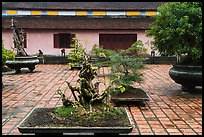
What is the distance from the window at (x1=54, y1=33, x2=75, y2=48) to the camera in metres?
23.3

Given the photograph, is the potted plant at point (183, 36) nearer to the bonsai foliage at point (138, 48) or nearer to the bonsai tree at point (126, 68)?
the bonsai foliage at point (138, 48)

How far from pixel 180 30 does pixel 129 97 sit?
7.61ft

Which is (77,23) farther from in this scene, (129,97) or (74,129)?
(74,129)

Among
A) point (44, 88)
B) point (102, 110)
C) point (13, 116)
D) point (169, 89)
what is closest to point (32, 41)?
point (44, 88)

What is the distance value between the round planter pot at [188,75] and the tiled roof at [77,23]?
1438 cm

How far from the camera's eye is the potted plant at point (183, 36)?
8.33m

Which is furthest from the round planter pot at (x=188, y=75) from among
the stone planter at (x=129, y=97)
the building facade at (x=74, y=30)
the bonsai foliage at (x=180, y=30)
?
the building facade at (x=74, y=30)

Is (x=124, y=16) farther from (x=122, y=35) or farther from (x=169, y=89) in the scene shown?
(x=169, y=89)

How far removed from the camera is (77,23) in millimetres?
23281

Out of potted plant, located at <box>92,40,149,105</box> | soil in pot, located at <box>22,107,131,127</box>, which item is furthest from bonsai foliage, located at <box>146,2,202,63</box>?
soil in pot, located at <box>22,107,131,127</box>

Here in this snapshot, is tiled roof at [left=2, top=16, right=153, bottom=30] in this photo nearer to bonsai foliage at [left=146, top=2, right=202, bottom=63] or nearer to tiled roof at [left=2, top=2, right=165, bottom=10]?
tiled roof at [left=2, top=2, right=165, bottom=10]

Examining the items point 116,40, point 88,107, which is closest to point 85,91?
point 88,107

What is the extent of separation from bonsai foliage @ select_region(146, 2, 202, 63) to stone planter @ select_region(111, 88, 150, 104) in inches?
66.5

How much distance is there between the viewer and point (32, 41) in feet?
75.7
